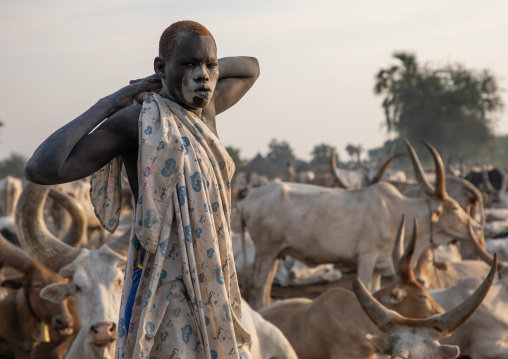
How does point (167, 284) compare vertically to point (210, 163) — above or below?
below

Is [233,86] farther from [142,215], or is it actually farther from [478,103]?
[478,103]

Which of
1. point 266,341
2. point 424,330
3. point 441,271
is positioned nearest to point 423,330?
point 424,330

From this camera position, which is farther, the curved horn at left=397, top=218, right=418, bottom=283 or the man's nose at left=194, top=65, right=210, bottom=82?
the curved horn at left=397, top=218, right=418, bottom=283

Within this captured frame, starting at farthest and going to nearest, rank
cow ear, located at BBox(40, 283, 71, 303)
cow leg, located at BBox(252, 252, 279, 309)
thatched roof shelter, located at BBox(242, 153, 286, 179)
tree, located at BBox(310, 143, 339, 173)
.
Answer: tree, located at BBox(310, 143, 339, 173) → thatched roof shelter, located at BBox(242, 153, 286, 179) → cow leg, located at BBox(252, 252, 279, 309) → cow ear, located at BBox(40, 283, 71, 303)

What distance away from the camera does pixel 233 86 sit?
127 inches

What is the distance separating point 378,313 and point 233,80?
7.01ft

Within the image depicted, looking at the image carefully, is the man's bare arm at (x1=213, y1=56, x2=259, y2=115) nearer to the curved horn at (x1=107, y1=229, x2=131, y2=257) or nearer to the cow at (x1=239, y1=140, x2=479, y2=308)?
the curved horn at (x1=107, y1=229, x2=131, y2=257)

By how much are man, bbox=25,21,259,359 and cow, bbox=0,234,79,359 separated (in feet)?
10.6

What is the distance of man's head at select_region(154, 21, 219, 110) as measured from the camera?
106 inches

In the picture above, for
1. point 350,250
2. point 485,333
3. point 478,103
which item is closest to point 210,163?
point 485,333

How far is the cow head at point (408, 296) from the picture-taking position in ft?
17.9

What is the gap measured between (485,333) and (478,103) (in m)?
41.2

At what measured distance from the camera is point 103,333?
4.34m

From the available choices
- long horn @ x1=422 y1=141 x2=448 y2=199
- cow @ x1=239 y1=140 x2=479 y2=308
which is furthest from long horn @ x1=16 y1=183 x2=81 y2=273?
long horn @ x1=422 y1=141 x2=448 y2=199
